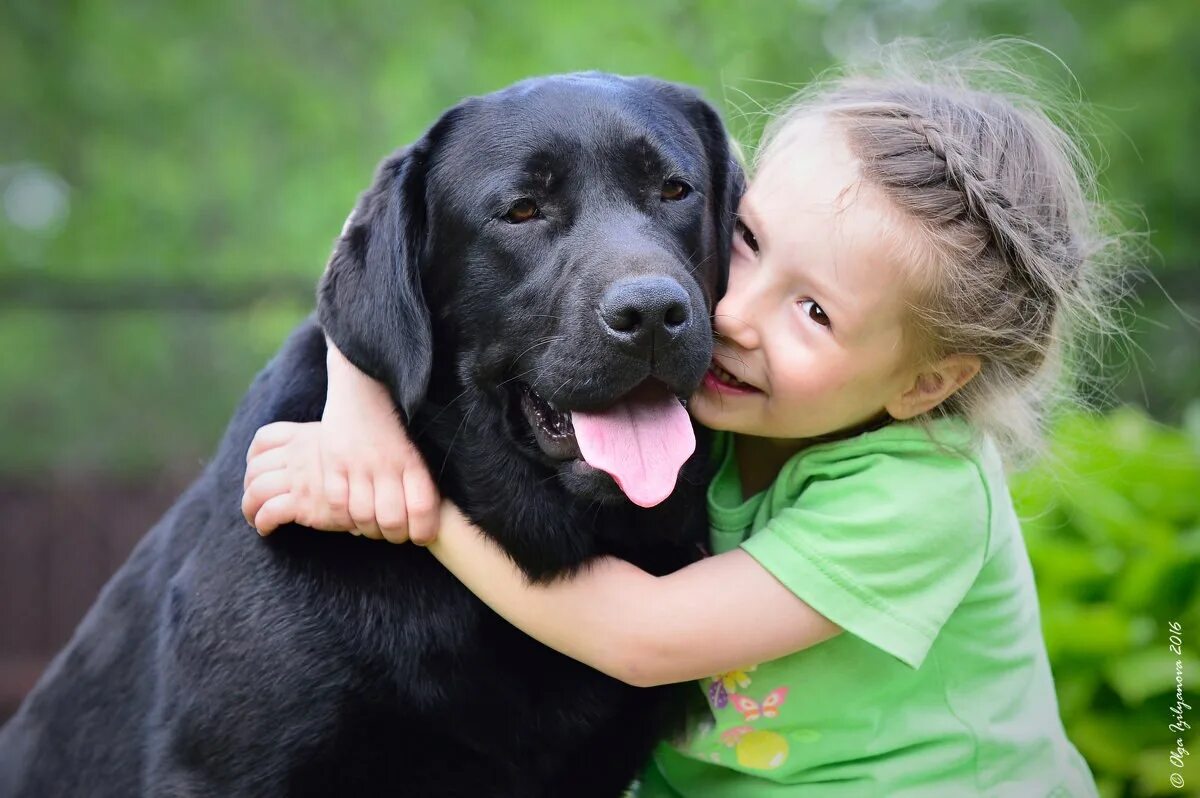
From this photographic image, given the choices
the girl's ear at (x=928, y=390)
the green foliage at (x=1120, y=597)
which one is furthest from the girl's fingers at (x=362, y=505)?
the green foliage at (x=1120, y=597)

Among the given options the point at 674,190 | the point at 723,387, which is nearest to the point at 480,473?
the point at 723,387

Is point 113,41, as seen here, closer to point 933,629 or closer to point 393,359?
point 393,359

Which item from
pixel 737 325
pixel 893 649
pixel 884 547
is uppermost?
pixel 737 325

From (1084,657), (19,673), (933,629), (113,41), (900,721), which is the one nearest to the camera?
(933,629)

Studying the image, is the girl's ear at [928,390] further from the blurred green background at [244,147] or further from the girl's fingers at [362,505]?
the blurred green background at [244,147]

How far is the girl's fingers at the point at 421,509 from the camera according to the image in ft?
7.98

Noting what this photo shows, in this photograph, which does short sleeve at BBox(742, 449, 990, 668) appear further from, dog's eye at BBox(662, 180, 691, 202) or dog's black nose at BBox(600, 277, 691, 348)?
dog's eye at BBox(662, 180, 691, 202)

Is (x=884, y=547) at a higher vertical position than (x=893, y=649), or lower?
higher

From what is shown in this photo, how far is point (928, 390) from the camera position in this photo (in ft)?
8.52

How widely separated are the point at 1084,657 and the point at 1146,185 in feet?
28.7

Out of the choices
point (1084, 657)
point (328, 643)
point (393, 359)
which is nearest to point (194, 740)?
point (328, 643)

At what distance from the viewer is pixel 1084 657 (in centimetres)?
366

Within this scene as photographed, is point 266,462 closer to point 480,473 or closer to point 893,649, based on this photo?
point 480,473

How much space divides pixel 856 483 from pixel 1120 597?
1884 millimetres
